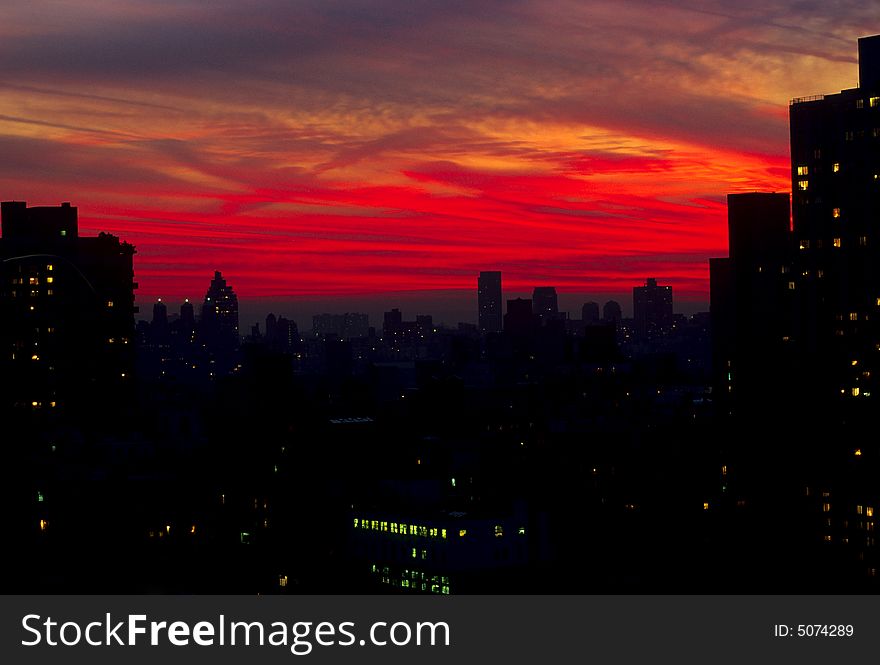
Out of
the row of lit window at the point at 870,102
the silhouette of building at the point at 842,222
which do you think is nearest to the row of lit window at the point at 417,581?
the silhouette of building at the point at 842,222

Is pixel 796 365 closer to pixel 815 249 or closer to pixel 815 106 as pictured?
pixel 815 249

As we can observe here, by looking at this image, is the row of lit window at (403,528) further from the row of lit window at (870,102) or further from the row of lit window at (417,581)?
the row of lit window at (870,102)

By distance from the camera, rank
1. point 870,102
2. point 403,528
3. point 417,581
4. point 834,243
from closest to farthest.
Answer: point 417,581, point 403,528, point 870,102, point 834,243

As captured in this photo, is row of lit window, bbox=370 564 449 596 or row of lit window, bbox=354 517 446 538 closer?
row of lit window, bbox=370 564 449 596

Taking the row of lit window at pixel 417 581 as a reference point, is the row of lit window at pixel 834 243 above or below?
above

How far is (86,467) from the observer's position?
171m

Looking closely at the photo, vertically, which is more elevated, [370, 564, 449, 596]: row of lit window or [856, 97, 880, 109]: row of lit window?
[856, 97, 880, 109]: row of lit window

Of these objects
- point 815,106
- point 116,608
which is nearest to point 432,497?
point 815,106

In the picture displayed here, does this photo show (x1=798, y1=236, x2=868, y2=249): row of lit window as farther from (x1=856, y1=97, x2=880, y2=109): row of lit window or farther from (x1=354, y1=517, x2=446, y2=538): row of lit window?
(x1=354, y1=517, x2=446, y2=538): row of lit window

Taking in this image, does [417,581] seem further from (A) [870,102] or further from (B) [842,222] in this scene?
(A) [870,102]

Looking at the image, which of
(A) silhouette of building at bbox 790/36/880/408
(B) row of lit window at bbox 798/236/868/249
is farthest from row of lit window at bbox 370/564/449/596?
(B) row of lit window at bbox 798/236/868/249

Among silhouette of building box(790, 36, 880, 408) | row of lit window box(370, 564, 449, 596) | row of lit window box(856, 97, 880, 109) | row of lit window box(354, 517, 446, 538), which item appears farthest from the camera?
silhouette of building box(790, 36, 880, 408)

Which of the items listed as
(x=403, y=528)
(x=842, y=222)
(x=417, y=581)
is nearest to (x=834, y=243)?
(x=842, y=222)

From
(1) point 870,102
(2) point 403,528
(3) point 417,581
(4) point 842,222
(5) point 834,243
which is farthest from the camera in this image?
(5) point 834,243
